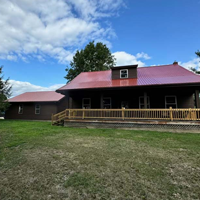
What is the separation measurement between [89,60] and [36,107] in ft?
54.5

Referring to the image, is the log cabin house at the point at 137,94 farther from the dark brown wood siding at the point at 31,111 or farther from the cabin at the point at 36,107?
the dark brown wood siding at the point at 31,111

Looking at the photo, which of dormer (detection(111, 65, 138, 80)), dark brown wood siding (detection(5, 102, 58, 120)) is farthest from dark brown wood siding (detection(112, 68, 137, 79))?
dark brown wood siding (detection(5, 102, 58, 120))

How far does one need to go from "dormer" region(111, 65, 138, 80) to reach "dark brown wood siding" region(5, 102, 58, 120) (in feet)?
29.1

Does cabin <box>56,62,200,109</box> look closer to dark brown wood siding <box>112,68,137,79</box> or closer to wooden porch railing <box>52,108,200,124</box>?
dark brown wood siding <box>112,68,137,79</box>

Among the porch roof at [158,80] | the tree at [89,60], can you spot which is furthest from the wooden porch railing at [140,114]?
the tree at [89,60]

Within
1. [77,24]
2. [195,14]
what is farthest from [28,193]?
[195,14]

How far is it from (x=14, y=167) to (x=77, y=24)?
1142cm

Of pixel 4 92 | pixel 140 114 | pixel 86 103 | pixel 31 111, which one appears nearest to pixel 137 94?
pixel 140 114

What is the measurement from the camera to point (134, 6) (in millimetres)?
12562

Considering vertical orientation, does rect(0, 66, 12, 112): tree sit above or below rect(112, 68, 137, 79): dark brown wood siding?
below

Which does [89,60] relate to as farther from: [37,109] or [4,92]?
[4,92]

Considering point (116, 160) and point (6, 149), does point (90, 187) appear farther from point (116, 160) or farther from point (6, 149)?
point (6, 149)

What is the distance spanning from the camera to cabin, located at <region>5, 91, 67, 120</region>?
1717 centimetres

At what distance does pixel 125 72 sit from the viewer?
511 inches
